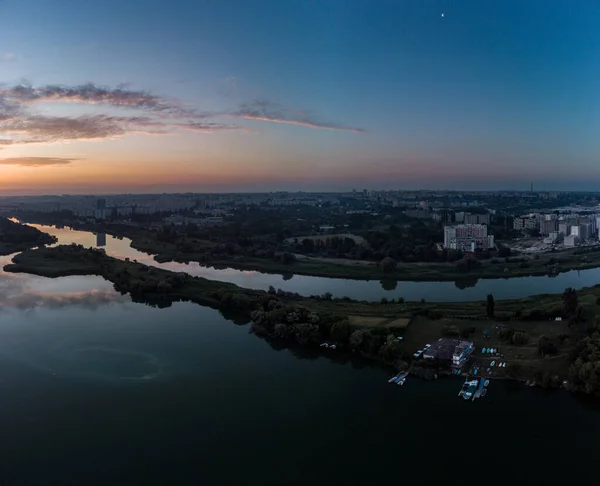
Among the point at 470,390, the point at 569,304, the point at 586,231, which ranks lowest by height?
the point at 470,390

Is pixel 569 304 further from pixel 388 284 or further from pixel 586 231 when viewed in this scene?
pixel 586 231

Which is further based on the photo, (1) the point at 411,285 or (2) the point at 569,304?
(1) the point at 411,285

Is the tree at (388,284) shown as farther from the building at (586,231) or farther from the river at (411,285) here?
the building at (586,231)

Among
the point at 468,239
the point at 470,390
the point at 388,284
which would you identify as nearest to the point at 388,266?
the point at 388,284

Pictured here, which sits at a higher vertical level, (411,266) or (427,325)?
(411,266)

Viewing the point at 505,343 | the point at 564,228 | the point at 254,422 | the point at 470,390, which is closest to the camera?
the point at 254,422

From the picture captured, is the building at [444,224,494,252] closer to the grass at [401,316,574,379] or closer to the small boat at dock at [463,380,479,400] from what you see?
the grass at [401,316,574,379]
